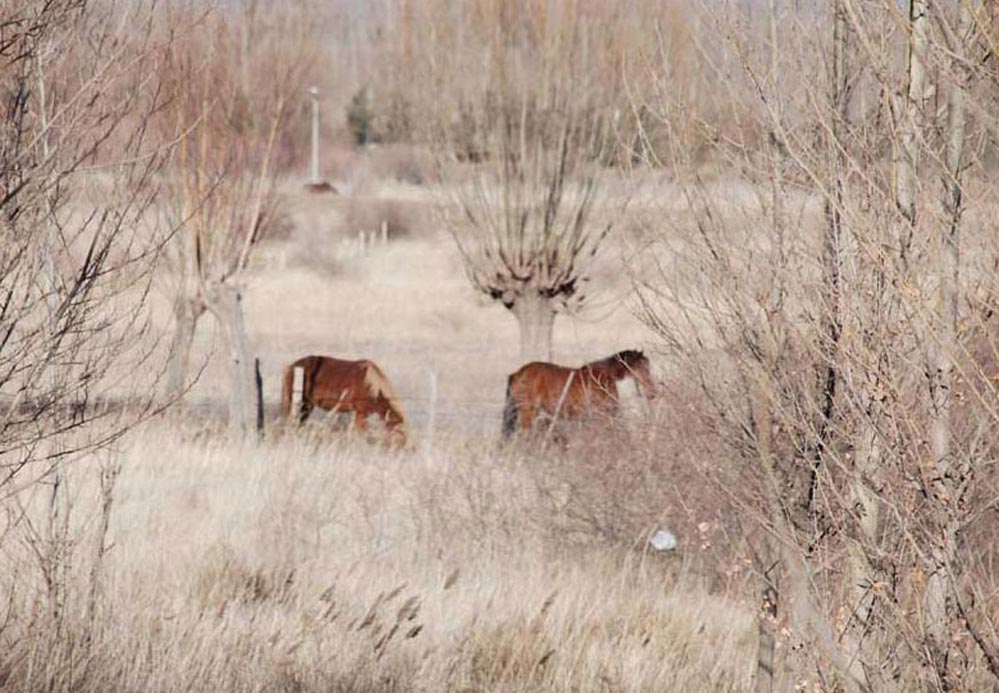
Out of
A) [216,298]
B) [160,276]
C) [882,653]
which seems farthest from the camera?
[160,276]

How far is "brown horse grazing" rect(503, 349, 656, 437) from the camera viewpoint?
15.1 m

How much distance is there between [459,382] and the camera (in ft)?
91.3

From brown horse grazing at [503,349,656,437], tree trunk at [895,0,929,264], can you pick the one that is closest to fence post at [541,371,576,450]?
brown horse grazing at [503,349,656,437]

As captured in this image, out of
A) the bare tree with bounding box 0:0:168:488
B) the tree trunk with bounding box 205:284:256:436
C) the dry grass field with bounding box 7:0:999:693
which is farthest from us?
the tree trunk with bounding box 205:284:256:436

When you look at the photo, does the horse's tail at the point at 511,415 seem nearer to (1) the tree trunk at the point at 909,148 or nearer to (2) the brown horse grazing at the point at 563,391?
(2) the brown horse grazing at the point at 563,391

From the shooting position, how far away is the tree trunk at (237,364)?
60.2 ft

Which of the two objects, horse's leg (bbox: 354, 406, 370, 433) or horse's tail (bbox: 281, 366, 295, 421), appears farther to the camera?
horse's tail (bbox: 281, 366, 295, 421)

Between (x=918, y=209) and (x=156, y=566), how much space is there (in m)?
7.48

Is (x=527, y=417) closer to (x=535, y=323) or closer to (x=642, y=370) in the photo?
(x=642, y=370)

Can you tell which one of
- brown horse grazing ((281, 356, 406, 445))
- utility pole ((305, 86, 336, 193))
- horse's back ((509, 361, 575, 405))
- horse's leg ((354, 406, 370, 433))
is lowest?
utility pole ((305, 86, 336, 193))

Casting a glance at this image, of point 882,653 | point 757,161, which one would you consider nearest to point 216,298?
point 757,161

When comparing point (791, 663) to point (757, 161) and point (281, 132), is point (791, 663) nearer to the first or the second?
point (757, 161)

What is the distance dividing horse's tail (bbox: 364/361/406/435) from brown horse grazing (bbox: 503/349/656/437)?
1.32 metres

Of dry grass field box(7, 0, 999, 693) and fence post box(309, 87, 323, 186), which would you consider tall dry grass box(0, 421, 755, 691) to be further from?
fence post box(309, 87, 323, 186)
